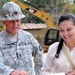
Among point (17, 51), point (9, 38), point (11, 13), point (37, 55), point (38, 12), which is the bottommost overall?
point (38, 12)

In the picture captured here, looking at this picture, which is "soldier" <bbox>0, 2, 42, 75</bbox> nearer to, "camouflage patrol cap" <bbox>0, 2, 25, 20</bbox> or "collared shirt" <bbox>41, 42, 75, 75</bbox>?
"camouflage patrol cap" <bbox>0, 2, 25, 20</bbox>

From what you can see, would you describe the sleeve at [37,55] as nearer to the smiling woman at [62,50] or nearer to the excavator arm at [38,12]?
the smiling woman at [62,50]

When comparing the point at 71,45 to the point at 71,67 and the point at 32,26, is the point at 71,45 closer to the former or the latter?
the point at 71,67

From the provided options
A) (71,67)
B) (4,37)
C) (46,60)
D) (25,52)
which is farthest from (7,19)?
(71,67)

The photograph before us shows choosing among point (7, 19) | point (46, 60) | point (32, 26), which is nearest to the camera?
point (46, 60)

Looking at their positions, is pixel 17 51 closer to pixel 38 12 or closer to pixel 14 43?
pixel 14 43

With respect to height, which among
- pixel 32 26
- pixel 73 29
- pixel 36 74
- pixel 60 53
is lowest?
pixel 32 26

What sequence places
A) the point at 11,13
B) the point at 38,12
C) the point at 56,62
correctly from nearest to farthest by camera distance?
the point at 56,62 < the point at 11,13 < the point at 38,12

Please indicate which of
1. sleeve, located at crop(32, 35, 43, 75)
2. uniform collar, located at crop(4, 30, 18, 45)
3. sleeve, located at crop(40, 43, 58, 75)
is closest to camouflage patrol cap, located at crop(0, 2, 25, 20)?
uniform collar, located at crop(4, 30, 18, 45)

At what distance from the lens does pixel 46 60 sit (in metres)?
2.15

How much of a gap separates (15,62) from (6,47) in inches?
6.0

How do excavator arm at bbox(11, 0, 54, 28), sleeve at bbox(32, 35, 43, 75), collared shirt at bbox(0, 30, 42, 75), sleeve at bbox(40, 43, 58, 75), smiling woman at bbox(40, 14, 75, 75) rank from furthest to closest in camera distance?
1. excavator arm at bbox(11, 0, 54, 28)
2. sleeve at bbox(32, 35, 43, 75)
3. collared shirt at bbox(0, 30, 42, 75)
4. sleeve at bbox(40, 43, 58, 75)
5. smiling woman at bbox(40, 14, 75, 75)

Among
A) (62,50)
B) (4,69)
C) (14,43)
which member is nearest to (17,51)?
(14,43)

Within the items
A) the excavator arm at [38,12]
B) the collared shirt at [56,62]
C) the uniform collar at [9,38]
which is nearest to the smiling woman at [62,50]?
the collared shirt at [56,62]
